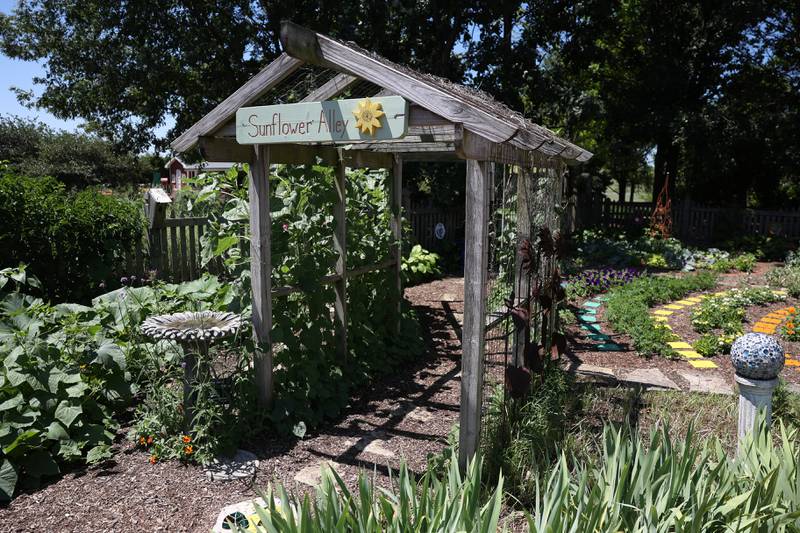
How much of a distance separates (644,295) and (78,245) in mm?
6548

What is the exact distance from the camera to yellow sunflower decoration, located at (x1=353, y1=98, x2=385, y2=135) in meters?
2.76

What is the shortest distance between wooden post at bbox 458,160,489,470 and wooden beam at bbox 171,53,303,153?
1225 mm

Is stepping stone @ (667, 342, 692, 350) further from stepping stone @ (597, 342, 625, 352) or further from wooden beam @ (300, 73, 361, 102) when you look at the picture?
wooden beam @ (300, 73, 361, 102)

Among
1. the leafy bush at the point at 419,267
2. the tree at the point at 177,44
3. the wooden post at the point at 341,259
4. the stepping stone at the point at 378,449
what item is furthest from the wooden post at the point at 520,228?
the tree at the point at 177,44

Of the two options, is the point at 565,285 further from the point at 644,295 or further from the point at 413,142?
the point at 413,142

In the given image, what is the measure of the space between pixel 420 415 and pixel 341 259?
1.33m

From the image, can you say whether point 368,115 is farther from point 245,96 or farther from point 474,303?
point 474,303

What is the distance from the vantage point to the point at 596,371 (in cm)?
480

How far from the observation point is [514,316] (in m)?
3.27

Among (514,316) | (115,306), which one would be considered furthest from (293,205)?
(514,316)

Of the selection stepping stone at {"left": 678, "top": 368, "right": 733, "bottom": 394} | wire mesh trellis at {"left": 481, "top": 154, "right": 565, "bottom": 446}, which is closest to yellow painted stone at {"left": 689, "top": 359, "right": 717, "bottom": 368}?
stepping stone at {"left": 678, "top": 368, "right": 733, "bottom": 394}

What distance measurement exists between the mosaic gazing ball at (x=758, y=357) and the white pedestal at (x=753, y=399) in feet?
0.10

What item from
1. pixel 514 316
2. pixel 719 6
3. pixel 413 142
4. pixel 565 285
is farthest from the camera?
pixel 719 6

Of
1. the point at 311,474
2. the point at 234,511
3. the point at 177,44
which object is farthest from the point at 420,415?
the point at 177,44
